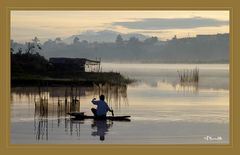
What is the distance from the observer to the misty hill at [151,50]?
21.1 m

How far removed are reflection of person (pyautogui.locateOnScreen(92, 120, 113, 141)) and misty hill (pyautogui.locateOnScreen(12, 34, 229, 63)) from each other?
870 centimetres

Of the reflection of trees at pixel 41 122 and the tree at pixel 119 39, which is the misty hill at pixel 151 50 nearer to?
the tree at pixel 119 39

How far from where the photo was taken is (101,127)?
10.1m

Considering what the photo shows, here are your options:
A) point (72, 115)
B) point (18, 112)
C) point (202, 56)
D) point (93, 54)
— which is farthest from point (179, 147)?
point (202, 56)

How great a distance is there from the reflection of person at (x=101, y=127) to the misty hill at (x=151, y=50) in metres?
8.70

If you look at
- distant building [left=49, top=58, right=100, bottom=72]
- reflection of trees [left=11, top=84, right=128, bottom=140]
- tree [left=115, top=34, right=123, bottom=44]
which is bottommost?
reflection of trees [left=11, top=84, right=128, bottom=140]

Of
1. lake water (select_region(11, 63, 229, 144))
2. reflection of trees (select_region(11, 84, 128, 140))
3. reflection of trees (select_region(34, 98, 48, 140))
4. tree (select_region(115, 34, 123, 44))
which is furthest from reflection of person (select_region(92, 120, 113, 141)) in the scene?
tree (select_region(115, 34, 123, 44))

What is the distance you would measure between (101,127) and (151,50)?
15908mm

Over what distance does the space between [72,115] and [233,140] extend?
16.8ft

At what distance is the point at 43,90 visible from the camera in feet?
58.8

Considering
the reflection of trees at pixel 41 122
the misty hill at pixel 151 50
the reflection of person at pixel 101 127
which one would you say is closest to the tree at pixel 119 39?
the misty hill at pixel 151 50

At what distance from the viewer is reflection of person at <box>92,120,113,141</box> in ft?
31.2

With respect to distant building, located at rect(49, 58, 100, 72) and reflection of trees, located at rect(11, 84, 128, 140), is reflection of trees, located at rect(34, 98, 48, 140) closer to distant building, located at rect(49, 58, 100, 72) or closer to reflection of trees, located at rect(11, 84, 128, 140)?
reflection of trees, located at rect(11, 84, 128, 140)

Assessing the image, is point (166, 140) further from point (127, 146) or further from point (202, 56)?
point (202, 56)
